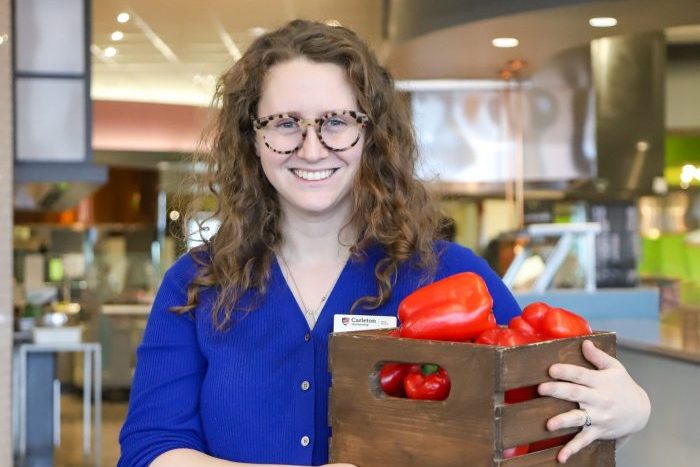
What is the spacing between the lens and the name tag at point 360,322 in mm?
1760

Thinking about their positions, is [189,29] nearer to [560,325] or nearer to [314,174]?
[314,174]

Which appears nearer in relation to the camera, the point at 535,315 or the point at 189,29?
the point at 535,315

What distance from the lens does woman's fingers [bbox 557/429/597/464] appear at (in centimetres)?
140

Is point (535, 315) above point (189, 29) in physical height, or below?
below

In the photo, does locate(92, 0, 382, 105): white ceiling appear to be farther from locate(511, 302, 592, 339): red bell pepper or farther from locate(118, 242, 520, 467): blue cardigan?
locate(511, 302, 592, 339): red bell pepper

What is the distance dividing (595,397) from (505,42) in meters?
4.83

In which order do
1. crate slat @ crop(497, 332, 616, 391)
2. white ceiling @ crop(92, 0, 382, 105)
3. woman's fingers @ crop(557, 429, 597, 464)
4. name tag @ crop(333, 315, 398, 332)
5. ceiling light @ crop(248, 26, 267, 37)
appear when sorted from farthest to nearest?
ceiling light @ crop(248, 26, 267, 37), white ceiling @ crop(92, 0, 382, 105), name tag @ crop(333, 315, 398, 332), woman's fingers @ crop(557, 429, 597, 464), crate slat @ crop(497, 332, 616, 391)

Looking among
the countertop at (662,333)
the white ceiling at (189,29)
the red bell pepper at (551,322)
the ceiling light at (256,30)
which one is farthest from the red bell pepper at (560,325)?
the ceiling light at (256,30)

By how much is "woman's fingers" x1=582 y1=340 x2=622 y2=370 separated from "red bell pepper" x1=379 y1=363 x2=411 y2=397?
0.23m

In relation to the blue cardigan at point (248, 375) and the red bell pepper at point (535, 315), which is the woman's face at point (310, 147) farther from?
the red bell pepper at point (535, 315)

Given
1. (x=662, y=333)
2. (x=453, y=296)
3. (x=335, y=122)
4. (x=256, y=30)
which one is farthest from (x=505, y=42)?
(x=453, y=296)

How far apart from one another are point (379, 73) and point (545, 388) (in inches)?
27.5

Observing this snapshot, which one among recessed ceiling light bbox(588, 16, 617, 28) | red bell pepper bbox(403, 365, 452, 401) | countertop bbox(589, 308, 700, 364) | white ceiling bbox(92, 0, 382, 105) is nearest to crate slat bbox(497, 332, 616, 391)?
red bell pepper bbox(403, 365, 452, 401)

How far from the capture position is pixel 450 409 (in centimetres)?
133
